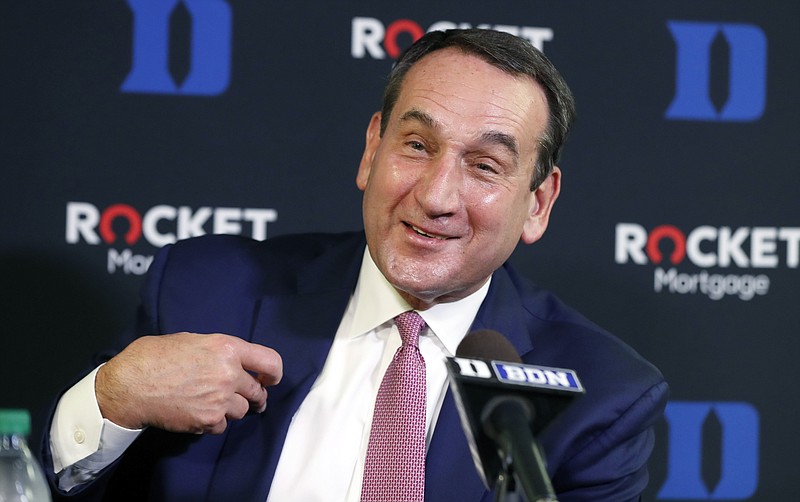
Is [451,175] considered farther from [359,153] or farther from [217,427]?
[359,153]

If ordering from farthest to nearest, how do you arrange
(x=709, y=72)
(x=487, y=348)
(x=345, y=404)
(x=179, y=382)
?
(x=709, y=72)
(x=345, y=404)
(x=179, y=382)
(x=487, y=348)

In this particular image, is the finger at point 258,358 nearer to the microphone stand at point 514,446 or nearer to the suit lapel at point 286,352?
the suit lapel at point 286,352

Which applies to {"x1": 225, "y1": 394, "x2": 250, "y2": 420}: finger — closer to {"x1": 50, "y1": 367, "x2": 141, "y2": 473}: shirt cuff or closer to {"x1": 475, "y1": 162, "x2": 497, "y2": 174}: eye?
{"x1": 50, "y1": 367, "x2": 141, "y2": 473}: shirt cuff

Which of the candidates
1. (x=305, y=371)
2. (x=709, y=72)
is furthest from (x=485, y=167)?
(x=709, y=72)

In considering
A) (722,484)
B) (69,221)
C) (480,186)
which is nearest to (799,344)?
(722,484)

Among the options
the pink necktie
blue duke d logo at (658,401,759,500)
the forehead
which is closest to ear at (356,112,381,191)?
the forehead

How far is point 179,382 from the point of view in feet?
5.09

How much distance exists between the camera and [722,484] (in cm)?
262

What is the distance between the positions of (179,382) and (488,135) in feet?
2.23

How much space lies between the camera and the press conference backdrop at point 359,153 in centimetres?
241

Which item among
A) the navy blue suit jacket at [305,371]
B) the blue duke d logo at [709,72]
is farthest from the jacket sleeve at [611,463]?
the blue duke d logo at [709,72]

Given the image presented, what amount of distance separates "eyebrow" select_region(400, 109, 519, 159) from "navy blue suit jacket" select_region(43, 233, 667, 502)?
1.06ft

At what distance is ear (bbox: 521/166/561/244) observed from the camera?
201 cm

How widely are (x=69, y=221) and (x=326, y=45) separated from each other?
2.43ft
